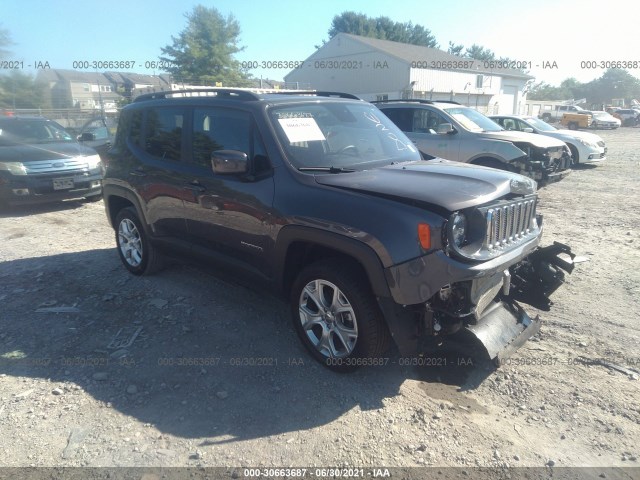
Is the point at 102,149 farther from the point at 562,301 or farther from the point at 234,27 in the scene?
the point at 234,27

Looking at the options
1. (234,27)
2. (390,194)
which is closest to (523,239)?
(390,194)

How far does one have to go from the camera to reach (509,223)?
3.29 meters

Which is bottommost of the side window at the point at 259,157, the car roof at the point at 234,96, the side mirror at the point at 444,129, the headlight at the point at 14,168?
the headlight at the point at 14,168

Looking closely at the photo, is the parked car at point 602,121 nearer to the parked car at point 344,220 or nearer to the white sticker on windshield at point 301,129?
the parked car at point 344,220

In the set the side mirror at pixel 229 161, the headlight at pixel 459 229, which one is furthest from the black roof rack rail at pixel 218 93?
the headlight at pixel 459 229

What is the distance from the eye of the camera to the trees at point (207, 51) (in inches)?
1474

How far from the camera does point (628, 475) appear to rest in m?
2.50

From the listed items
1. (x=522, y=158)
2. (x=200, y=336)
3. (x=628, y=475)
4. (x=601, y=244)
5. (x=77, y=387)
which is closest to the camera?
(x=628, y=475)

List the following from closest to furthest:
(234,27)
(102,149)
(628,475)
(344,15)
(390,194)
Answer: (628,475) < (390,194) < (102,149) < (234,27) < (344,15)

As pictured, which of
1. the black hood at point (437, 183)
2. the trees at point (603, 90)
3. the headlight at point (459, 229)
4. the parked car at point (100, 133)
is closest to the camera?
the headlight at point (459, 229)

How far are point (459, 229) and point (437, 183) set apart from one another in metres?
0.45

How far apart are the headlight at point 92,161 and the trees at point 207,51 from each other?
1117 inches

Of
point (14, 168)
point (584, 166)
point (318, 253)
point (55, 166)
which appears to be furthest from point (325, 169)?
point (584, 166)

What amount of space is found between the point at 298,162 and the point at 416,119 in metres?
6.76
